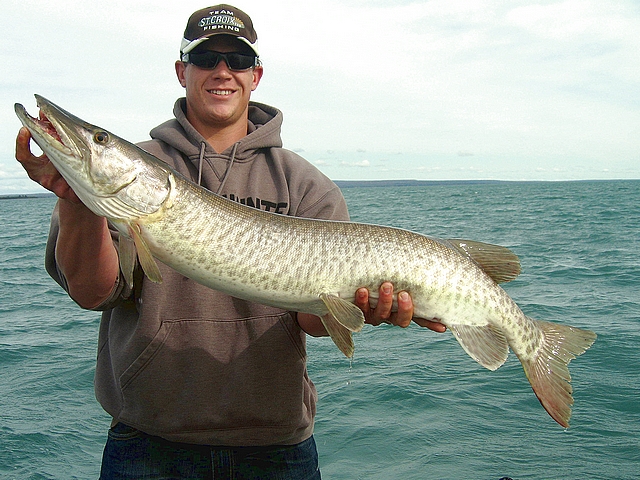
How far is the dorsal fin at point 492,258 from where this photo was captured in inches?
133

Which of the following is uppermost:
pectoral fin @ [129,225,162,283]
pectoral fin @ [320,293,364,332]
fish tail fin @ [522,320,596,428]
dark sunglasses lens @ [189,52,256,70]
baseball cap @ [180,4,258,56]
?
baseball cap @ [180,4,258,56]

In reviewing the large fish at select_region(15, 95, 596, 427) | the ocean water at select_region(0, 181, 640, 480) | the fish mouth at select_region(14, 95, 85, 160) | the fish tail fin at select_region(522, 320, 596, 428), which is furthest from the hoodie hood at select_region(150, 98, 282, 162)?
the ocean water at select_region(0, 181, 640, 480)

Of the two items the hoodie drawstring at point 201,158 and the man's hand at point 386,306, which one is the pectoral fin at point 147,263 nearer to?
the hoodie drawstring at point 201,158

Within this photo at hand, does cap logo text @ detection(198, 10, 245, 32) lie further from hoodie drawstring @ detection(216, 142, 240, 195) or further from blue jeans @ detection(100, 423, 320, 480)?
blue jeans @ detection(100, 423, 320, 480)

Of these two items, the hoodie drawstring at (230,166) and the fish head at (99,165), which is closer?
the fish head at (99,165)

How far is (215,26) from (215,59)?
18cm

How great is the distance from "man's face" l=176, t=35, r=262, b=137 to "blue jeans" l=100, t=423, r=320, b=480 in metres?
1.72

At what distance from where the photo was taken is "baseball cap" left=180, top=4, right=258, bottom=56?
3.24 metres

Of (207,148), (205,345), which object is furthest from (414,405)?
(207,148)

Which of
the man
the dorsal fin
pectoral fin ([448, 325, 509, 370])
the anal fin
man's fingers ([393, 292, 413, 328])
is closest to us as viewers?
the anal fin

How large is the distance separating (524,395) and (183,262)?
18.5ft

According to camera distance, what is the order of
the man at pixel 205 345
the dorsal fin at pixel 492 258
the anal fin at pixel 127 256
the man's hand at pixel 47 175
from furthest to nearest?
the dorsal fin at pixel 492 258
the man at pixel 205 345
the anal fin at pixel 127 256
the man's hand at pixel 47 175

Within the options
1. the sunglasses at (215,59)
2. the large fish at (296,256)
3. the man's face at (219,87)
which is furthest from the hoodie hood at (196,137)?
the large fish at (296,256)

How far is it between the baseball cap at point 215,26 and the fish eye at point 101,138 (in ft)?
2.64
